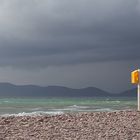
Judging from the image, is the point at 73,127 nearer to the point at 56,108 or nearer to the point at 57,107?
the point at 56,108

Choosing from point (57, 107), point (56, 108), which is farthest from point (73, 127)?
point (57, 107)

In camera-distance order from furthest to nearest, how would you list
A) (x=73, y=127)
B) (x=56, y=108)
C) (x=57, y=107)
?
(x=57, y=107), (x=56, y=108), (x=73, y=127)

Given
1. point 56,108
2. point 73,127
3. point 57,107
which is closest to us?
point 73,127

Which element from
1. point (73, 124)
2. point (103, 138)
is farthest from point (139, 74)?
point (103, 138)

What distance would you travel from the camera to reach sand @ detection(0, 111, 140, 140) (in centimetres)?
979

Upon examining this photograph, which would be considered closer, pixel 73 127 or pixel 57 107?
pixel 73 127

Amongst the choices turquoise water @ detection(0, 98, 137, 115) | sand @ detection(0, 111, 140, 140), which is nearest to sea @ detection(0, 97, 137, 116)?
turquoise water @ detection(0, 98, 137, 115)

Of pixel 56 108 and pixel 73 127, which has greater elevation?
pixel 56 108

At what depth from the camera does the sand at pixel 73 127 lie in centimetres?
979

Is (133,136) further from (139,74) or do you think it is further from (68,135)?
(139,74)

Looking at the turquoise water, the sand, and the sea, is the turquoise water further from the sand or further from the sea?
the sand

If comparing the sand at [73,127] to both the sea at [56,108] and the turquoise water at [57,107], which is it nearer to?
the sea at [56,108]

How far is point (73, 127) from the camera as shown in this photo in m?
10.7

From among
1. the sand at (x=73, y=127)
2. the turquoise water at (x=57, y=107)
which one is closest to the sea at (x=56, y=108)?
the turquoise water at (x=57, y=107)
